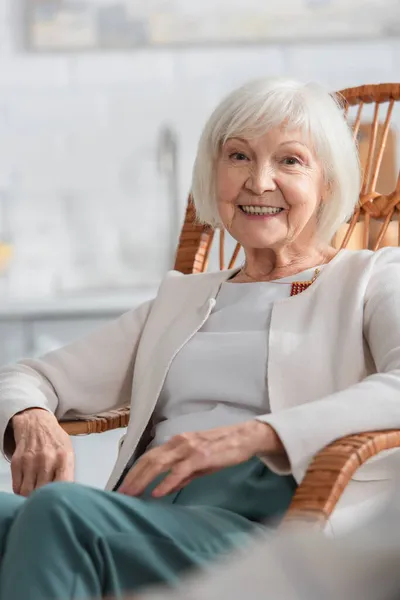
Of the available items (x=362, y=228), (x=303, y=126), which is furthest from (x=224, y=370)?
(x=362, y=228)

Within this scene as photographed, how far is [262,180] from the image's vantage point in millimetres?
1320

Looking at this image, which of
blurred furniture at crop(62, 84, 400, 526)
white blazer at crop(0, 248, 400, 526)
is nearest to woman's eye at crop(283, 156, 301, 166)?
white blazer at crop(0, 248, 400, 526)

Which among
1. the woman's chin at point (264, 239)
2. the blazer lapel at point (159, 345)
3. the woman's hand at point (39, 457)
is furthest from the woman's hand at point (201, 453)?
the woman's chin at point (264, 239)

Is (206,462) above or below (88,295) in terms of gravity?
above

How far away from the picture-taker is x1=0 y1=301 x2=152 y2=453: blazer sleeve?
4.49ft

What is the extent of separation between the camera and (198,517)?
961 mm

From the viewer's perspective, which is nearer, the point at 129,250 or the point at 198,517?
the point at 198,517

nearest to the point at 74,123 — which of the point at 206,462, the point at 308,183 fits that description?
the point at 308,183

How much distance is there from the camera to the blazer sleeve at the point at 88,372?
1367mm

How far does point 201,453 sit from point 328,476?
14cm

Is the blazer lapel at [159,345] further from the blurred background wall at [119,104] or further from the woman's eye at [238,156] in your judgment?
the blurred background wall at [119,104]

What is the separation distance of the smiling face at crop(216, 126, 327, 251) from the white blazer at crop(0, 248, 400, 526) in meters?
0.09

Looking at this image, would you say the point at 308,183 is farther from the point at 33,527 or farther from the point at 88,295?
the point at 88,295

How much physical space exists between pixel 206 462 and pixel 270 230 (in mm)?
467
